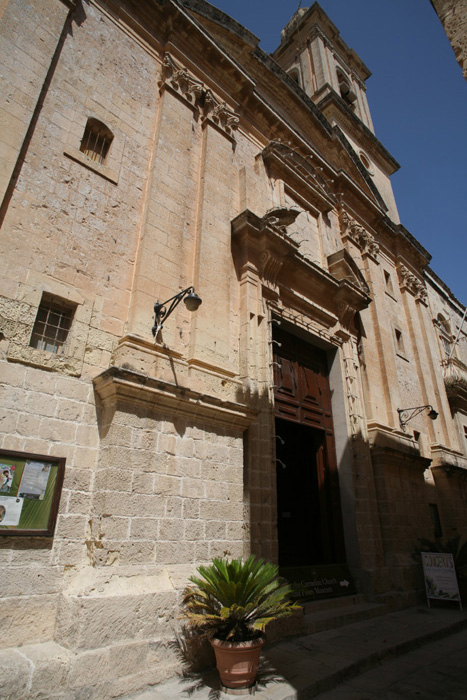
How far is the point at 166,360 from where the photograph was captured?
5883 mm

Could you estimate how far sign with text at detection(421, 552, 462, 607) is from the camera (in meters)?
8.09

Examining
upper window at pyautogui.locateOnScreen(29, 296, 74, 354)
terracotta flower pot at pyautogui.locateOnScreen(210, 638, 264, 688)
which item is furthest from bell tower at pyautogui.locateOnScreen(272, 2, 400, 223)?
terracotta flower pot at pyautogui.locateOnScreen(210, 638, 264, 688)

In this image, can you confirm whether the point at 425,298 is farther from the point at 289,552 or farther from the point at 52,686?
the point at 52,686

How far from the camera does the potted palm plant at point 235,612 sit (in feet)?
13.1

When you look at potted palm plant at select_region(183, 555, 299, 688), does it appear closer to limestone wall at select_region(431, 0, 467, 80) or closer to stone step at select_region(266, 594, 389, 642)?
stone step at select_region(266, 594, 389, 642)

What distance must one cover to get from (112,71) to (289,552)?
10.1m

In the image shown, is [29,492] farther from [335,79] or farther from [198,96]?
[335,79]

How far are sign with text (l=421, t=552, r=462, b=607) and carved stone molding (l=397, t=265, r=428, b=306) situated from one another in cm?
963

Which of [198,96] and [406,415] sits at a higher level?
[198,96]

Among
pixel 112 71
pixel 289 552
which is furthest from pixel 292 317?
pixel 112 71

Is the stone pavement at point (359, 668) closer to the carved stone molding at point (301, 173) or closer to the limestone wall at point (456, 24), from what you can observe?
the limestone wall at point (456, 24)

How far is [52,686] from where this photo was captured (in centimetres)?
362

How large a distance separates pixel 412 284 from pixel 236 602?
14.2 meters

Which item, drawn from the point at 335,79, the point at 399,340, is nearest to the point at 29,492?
the point at 399,340
